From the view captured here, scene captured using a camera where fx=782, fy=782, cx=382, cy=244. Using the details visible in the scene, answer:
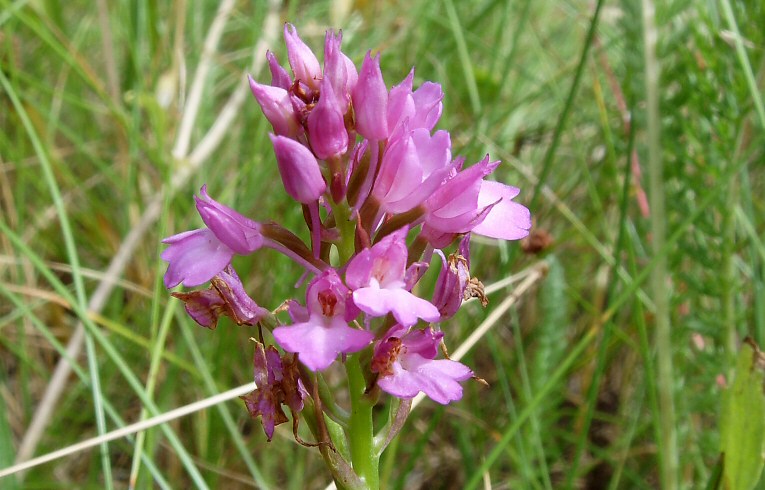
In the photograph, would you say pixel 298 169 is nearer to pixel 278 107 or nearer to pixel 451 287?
pixel 278 107

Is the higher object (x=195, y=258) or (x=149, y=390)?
(x=195, y=258)

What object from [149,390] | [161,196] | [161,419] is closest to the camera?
[161,419]

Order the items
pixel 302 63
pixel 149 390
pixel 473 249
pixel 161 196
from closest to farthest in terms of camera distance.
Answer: pixel 302 63 < pixel 149 390 < pixel 161 196 < pixel 473 249

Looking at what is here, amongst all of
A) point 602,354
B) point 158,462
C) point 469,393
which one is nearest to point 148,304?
point 158,462

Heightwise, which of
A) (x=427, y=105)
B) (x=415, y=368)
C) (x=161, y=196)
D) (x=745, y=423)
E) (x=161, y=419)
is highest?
(x=427, y=105)

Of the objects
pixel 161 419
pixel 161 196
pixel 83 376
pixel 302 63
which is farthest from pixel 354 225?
pixel 161 196

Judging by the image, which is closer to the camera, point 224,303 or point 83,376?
point 224,303
